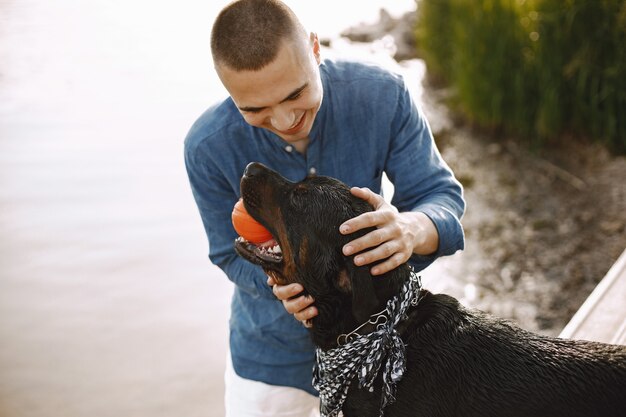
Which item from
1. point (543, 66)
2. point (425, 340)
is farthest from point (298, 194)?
point (543, 66)

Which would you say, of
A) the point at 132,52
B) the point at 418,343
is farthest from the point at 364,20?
the point at 418,343

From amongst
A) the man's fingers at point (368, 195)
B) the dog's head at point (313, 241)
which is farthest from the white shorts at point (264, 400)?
the man's fingers at point (368, 195)

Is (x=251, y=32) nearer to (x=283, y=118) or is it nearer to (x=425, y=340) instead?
(x=283, y=118)

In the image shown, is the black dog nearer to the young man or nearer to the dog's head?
the dog's head

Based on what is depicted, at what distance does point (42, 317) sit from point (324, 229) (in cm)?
346

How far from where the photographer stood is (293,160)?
2.62 meters

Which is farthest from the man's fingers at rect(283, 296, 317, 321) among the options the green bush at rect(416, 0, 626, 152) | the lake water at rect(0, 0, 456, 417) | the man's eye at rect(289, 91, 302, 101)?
the green bush at rect(416, 0, 626, 152)

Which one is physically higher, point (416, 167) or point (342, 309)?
point (416, 167)

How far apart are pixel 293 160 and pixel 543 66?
4.01 m

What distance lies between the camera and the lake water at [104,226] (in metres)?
4.32

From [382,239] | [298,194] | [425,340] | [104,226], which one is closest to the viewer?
[382,239]

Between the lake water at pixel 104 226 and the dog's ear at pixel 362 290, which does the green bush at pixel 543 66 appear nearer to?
the lake water at pixel 104 226

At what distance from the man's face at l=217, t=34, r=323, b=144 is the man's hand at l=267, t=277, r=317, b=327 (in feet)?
1.99

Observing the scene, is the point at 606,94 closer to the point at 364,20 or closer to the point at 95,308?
the point at 95,308
